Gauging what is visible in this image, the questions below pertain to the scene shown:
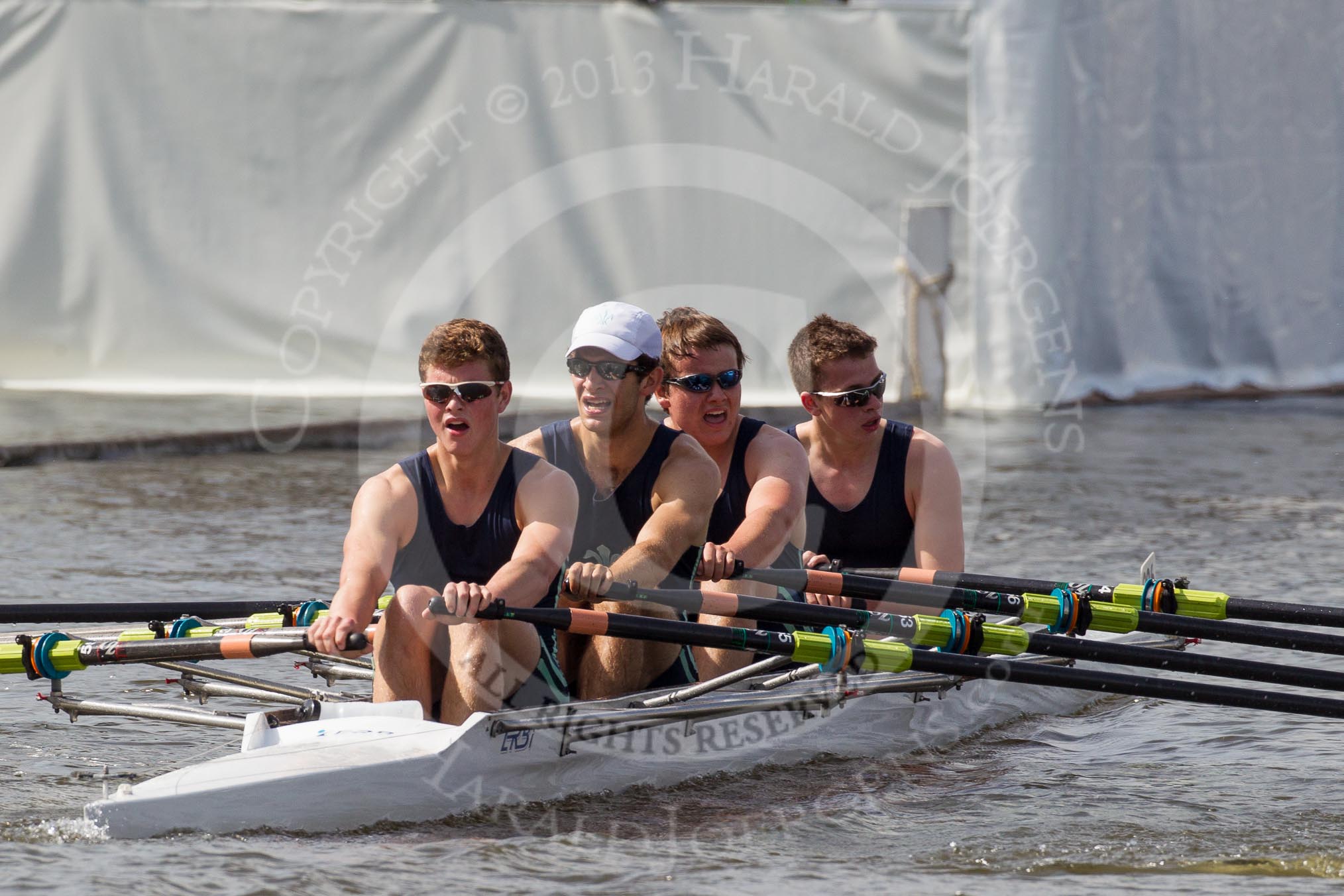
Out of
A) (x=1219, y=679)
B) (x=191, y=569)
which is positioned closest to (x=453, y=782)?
(x=1219, y=679)

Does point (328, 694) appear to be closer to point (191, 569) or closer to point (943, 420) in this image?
point (191, 569)

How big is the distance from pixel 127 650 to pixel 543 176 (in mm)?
9010

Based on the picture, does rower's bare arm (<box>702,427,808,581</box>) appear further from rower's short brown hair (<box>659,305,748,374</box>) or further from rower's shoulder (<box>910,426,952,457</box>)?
rower's shoulder (<box>910,426,952,457</box>)

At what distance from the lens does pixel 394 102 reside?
1295 centimetres

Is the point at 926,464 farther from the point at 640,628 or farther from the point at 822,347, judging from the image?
the point at 640,628

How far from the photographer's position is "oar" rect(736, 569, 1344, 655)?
5.07 meters

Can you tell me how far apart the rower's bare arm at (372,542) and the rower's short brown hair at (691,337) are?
1116 millimetres

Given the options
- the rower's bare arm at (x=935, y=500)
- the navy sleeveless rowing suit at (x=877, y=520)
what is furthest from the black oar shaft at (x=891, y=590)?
the navy sleeveless rowing suit at (x=877, y=520)

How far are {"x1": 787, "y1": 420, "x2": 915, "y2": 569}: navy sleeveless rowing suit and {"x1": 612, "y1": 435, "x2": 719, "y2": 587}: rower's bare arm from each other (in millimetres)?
782

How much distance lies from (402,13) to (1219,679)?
882cm

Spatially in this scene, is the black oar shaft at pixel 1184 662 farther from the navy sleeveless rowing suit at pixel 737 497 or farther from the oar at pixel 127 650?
the oar at pixel 127 650

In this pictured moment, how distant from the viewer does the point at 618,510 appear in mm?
4945

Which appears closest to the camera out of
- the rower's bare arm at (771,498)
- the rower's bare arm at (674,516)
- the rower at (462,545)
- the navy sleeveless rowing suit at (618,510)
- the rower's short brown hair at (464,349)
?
the rower at (462,545)

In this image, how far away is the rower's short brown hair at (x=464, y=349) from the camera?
4.49 metres
